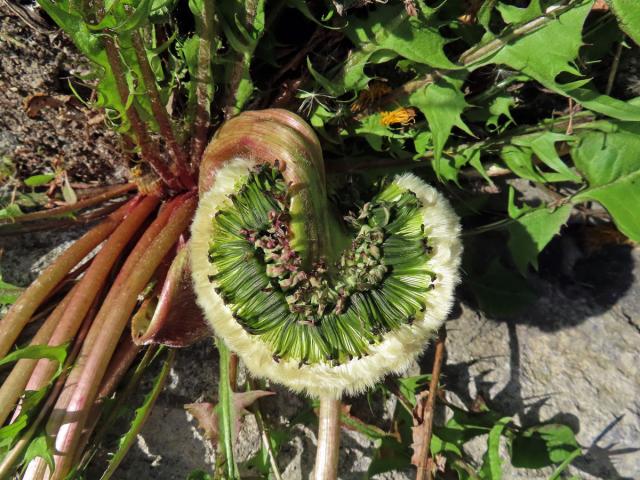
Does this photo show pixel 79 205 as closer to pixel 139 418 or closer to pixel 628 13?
pixel 139 418

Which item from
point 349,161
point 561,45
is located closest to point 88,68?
point 349,161

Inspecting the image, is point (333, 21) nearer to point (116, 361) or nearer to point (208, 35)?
point (208, 35)

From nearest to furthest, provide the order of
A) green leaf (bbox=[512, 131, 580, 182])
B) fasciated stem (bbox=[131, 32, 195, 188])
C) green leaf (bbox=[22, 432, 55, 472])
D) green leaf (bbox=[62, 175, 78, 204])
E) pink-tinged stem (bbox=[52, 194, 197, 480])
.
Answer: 1. fasciated stem (bbox=[131, 32, 195, 188])
2. green leaf (bbox=[22, 432, 55, 472])
3. pink-tinged stem (bbox=[52, 194, 197, 480])
4. green leaf (bbox=[512, 131, 580, 182])
5. green leaf (bbox=[62, 175, 78, 204])

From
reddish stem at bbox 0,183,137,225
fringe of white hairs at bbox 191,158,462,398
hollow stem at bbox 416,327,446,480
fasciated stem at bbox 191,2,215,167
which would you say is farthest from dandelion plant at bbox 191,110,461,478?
reddish stem at bbox 0,183,137,225

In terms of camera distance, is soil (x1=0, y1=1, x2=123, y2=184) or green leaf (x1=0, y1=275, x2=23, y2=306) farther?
green leaf (x1=0, y1=275, x2=23, y2=306)

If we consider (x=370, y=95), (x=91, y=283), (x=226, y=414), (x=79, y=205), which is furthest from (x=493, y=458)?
(x=79, y=205)

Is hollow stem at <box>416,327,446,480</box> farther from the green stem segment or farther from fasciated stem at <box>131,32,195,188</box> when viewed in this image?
fasciated stem at <box>131,32,195,188</box>

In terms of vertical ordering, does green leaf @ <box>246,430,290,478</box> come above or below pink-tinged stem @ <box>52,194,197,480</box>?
below

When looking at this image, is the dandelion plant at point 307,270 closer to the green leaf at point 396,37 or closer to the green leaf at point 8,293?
the green leaf at point 396,37
